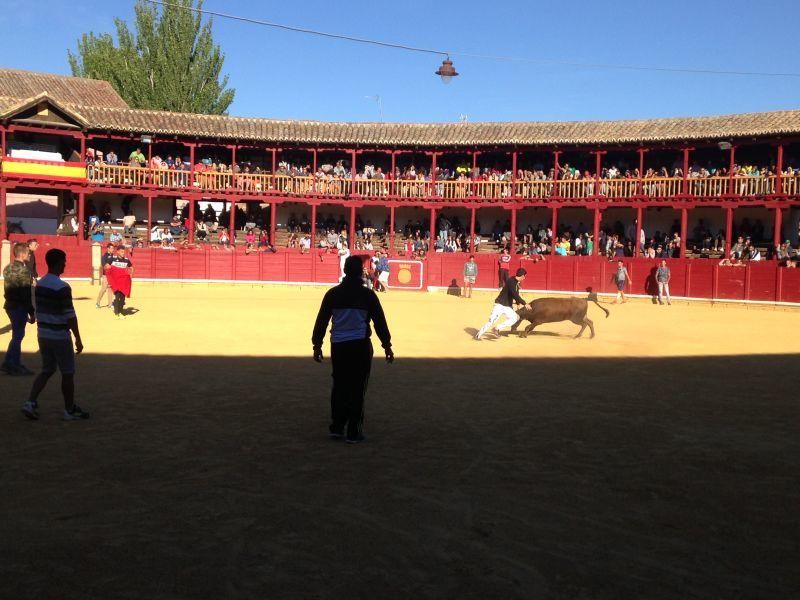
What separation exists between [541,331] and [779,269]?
45.9 feet

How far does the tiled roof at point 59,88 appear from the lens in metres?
37.4

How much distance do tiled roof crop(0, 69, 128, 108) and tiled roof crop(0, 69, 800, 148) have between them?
68 millimetres

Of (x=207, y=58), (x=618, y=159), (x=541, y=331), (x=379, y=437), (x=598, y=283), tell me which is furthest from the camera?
(x=207, y=58)

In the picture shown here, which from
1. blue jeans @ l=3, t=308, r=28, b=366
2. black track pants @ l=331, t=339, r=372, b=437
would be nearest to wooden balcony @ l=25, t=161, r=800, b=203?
blue jeans @ l=3, t=308, r=28, b=366

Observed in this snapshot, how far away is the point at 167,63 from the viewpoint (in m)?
46.9

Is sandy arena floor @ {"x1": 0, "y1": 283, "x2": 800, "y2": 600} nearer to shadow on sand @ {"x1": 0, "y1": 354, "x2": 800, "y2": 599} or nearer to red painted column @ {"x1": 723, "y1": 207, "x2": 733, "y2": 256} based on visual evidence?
shadow on sand @ {"x1": 0, "y1": 354, "x2": 800, "y2": 599}

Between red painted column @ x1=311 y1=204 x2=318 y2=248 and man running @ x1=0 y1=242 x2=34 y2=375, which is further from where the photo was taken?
red painted column @ x1=311 y1=204 x2=318 y2=248

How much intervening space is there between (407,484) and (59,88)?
39528 millimetres

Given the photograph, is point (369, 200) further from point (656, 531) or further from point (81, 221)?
point (656, 531)

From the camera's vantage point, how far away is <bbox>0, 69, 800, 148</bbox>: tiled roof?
32.7 m

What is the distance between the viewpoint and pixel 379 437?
22.8 ft

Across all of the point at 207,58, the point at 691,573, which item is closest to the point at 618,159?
the point at 207,58

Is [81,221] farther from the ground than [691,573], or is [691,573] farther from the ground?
[81,221]

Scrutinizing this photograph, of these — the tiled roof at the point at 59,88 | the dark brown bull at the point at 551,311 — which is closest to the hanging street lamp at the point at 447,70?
the dark brown bull at the point at 551,311
